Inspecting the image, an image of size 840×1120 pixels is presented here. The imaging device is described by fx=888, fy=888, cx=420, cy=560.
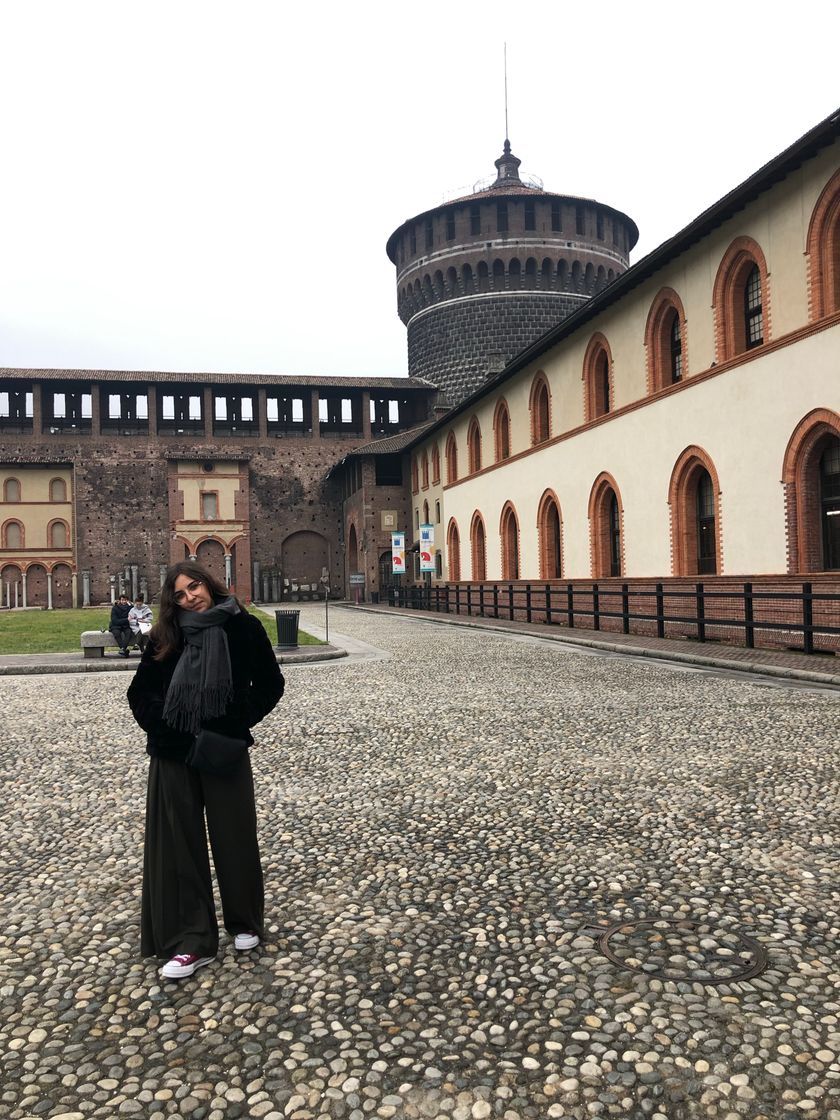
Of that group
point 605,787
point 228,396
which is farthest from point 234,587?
point 605,787

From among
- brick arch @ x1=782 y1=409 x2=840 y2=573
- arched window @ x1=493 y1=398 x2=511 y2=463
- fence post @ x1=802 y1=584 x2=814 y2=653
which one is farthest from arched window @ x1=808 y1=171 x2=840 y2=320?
arched window @ x1=493 y1=398 x2=511 y2=463

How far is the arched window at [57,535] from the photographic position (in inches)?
2042

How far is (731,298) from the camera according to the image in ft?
59.0

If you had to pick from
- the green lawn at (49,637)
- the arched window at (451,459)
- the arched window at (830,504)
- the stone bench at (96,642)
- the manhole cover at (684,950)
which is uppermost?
the arched window at (451,459)

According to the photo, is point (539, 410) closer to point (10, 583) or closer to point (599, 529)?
point (599, 529)

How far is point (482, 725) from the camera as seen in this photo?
8.55m

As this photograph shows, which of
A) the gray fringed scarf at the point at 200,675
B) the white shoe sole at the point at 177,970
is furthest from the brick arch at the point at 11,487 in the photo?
the white shoe sole at the point at 177,970

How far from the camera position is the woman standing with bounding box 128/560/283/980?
3.43 metres

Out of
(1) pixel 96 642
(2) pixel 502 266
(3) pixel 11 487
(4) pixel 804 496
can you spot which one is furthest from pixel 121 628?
(3) pixel 11 487

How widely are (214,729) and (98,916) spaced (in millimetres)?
1217

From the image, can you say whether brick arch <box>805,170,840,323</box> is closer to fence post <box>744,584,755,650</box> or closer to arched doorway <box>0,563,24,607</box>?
fence post <box>744,584,755,650</box>

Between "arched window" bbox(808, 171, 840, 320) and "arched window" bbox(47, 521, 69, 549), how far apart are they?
46.0m

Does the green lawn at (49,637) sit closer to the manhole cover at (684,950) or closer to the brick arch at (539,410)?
the brick arch at (539,410)

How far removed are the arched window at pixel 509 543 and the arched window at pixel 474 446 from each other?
171 inches
